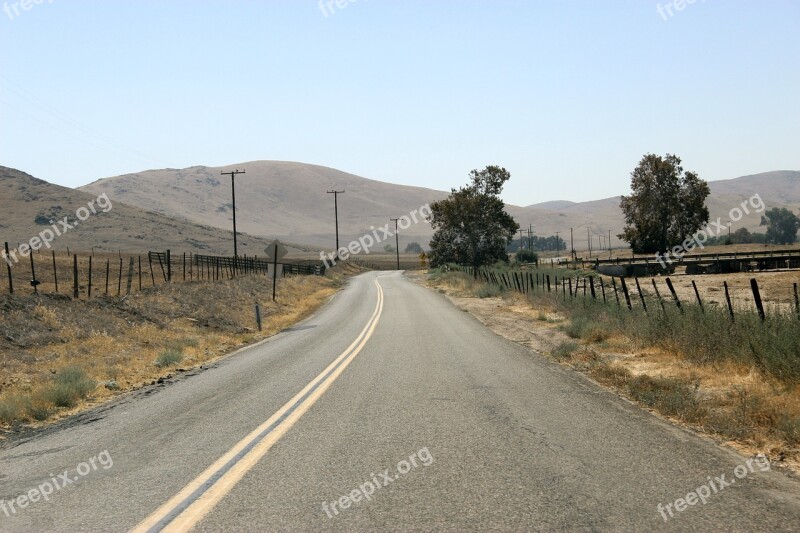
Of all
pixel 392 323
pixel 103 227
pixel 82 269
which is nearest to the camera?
pixel 392 323

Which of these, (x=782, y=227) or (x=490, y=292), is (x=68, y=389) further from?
(x=782, y=227)

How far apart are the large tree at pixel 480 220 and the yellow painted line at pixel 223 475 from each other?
186ft

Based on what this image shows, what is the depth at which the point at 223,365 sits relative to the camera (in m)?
15.2

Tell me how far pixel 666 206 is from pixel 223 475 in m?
71.6

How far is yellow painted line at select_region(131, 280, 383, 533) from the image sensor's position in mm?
4801

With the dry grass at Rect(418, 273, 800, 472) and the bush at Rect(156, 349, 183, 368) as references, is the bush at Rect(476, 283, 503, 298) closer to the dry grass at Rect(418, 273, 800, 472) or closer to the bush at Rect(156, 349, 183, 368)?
the dry grass at Rect(418, 273, 800, 472)

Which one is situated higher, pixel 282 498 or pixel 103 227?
pixel 103 227

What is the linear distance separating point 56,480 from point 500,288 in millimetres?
35131

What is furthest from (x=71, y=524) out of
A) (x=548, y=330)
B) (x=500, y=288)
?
(x=500, y=288)

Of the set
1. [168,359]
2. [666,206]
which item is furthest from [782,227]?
[168,359]

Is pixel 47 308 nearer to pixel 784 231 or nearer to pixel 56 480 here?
pixel 56 480

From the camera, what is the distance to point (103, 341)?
18922mm

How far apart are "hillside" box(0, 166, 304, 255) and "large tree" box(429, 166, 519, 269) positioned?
73090mm

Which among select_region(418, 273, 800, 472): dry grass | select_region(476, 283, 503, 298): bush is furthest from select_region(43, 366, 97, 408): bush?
select_region(476, 283, 503, 298): bush
